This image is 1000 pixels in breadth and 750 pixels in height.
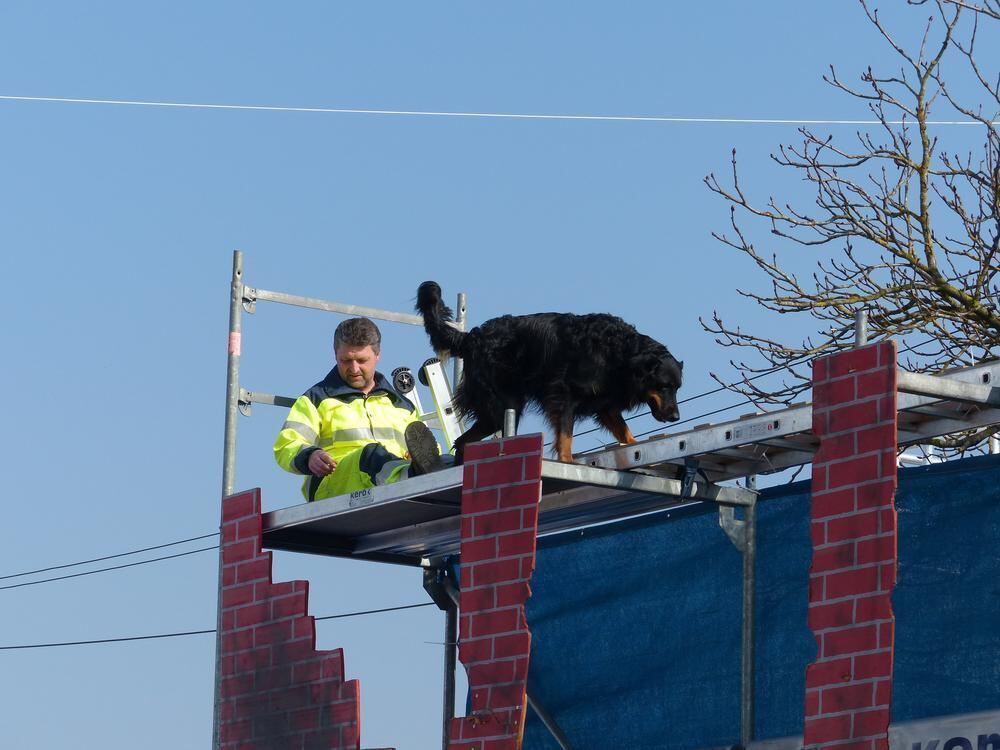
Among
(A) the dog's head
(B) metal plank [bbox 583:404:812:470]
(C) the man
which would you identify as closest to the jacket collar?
(C) the man

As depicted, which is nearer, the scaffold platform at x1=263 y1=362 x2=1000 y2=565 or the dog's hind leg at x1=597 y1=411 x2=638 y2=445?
the scaffold platform at x1=263 y1=362 x2=1000 y2=565

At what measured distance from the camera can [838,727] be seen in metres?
5.82

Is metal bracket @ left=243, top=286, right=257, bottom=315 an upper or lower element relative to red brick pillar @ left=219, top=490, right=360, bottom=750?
upper

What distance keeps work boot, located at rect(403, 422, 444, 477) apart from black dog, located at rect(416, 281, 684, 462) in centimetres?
37

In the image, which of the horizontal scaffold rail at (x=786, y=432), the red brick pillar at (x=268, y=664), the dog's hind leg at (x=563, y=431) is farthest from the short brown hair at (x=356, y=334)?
the horizontal scaffold rail at (x=786, y=432)

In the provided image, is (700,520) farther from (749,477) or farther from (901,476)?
(901,476)

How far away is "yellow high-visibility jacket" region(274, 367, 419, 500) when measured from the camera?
828 centimetres

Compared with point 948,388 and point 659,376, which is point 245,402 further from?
point 948,388

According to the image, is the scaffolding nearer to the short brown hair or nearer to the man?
the man

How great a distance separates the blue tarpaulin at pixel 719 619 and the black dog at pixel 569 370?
568 millimetres

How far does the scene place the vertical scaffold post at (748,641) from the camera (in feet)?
24.6

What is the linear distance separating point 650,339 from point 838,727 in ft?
8.33

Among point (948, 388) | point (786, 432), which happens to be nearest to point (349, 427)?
point (786, 432)

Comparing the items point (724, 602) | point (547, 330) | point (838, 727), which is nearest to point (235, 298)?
point (547, 330)
